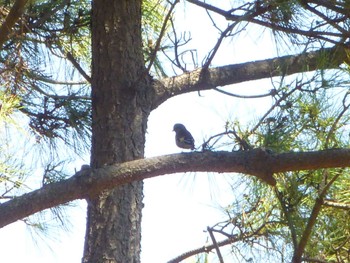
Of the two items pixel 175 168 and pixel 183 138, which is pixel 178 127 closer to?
pixel 183 138

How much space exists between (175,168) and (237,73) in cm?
61

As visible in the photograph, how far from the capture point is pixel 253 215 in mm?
2184

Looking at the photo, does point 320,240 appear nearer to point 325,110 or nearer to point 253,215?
point 253,215

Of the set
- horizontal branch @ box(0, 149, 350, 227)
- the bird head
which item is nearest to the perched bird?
the bird head

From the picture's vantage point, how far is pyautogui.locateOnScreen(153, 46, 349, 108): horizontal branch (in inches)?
83.6

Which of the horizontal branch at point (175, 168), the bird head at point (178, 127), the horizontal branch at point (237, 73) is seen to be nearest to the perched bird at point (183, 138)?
the bird head at point (178, 127)

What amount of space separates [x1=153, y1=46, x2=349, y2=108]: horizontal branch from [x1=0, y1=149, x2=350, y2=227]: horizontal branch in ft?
1.51

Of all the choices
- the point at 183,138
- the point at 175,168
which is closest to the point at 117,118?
the point at 183,138

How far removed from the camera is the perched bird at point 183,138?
2.03 meters

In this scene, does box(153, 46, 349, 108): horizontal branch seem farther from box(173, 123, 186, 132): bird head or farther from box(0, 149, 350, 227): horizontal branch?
box(0, 149, 350, 227): horizontal branch

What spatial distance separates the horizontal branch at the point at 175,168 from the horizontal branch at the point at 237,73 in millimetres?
461

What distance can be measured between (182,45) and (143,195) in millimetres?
480

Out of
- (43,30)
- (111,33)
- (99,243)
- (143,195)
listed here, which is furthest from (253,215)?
(43,30)

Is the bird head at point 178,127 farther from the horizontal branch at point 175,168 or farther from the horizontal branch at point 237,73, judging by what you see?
the horizontal branch at point 175,168
